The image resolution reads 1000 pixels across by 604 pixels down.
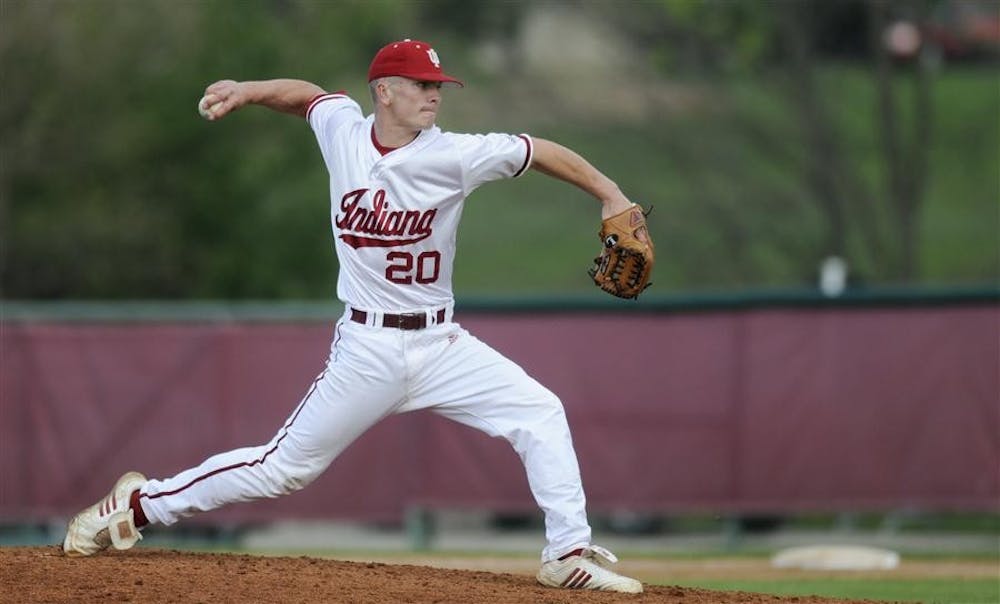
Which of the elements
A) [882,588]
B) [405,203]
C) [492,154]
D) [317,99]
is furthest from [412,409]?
[882,588]

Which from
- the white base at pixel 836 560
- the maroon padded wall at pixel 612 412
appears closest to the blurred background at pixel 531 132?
the maroon padded wall at pixel 612 412

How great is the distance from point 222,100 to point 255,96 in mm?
172

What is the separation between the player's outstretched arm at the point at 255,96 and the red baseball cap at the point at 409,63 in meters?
0.39

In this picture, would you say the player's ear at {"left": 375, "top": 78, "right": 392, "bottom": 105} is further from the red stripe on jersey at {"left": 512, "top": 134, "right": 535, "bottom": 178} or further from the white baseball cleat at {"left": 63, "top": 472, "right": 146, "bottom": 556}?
the white baseball cleat at {"left": 63, "top": 472, "right": 146, "bottom": 556}

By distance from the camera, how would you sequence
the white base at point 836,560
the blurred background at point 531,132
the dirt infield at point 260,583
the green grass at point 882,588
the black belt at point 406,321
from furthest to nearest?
1. the blurred background at point 531,132
2. the white base at point 836,560
3. the green grass at point 882,588
4. the black belt at point 406,321
5. the dirt infield at point 260,583

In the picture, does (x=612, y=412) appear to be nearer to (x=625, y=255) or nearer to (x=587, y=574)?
(x=587, y=574)

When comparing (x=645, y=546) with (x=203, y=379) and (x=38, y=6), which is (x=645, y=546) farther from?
(x=38, y=6)

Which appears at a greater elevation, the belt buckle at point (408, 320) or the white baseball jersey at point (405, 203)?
the white baseball jersey at point (405, 203)

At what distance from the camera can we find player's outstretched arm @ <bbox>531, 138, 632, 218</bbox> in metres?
6.57

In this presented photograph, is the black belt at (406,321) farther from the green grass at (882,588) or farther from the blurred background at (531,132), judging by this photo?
the blurred background at (531,132)

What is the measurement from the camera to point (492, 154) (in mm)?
6578

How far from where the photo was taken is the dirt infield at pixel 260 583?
638cm

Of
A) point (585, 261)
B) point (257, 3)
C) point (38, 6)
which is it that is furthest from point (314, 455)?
point (585, 261)

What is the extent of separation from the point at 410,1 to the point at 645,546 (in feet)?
45.5
